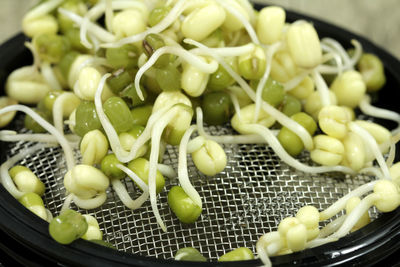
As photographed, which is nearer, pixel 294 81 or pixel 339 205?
pixel 339 205

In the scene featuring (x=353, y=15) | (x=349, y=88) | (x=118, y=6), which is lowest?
(x=353, y=15)

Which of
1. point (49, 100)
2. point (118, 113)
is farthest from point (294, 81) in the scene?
point (49, 100)

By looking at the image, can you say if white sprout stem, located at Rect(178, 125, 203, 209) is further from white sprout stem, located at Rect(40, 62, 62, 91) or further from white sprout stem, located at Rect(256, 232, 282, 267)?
white sprout stem, located at Rect(40, 62, 62, 91)

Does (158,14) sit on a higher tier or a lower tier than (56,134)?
higher

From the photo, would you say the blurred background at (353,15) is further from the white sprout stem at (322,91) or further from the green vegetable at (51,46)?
the white sprout stem at (322,91)

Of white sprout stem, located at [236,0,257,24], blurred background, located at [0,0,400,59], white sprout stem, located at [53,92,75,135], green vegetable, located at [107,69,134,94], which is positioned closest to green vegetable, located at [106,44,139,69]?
green vegetable, located at [107,69,134,94]

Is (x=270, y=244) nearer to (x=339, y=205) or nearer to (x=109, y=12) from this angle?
(x=339, y=205)
